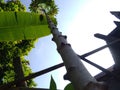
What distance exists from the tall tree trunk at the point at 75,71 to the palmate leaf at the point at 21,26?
299 cm

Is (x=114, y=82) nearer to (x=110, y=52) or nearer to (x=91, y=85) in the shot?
(x=110, y=52)

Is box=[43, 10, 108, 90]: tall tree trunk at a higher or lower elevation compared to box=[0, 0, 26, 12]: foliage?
lower

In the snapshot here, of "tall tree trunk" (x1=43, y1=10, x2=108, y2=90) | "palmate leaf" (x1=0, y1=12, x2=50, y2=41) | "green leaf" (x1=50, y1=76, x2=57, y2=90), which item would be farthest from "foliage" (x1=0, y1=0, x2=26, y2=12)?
"green leaf" (x1=50, y1=76, x2=57, y2=90)

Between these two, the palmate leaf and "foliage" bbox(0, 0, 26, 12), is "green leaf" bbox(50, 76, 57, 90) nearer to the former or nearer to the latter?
the palmate leaf

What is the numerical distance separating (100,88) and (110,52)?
4400 mm

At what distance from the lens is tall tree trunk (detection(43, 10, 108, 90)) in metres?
1.59

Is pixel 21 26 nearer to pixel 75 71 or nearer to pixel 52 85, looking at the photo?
pixel 52 85

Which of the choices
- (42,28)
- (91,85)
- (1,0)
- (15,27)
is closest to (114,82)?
(42,28)

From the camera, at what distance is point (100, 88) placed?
1535 mm

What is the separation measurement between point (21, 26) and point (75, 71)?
3.75 metres

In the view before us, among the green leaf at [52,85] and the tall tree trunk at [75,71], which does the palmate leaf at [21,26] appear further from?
the green leaf at [52,85]

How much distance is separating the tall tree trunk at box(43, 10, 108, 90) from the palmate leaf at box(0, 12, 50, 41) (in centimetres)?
299

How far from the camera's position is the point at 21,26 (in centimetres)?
550

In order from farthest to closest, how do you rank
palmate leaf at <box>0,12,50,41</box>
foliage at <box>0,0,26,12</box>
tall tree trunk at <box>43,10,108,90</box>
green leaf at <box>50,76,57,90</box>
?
foliage at <box>0,0,26,12</box>, palmate leaf at <box>0,12,50,41</box>, green leaf at <box>50,76,57,90</box>, tall tree trunk at <box>43,10,108,90</box>
